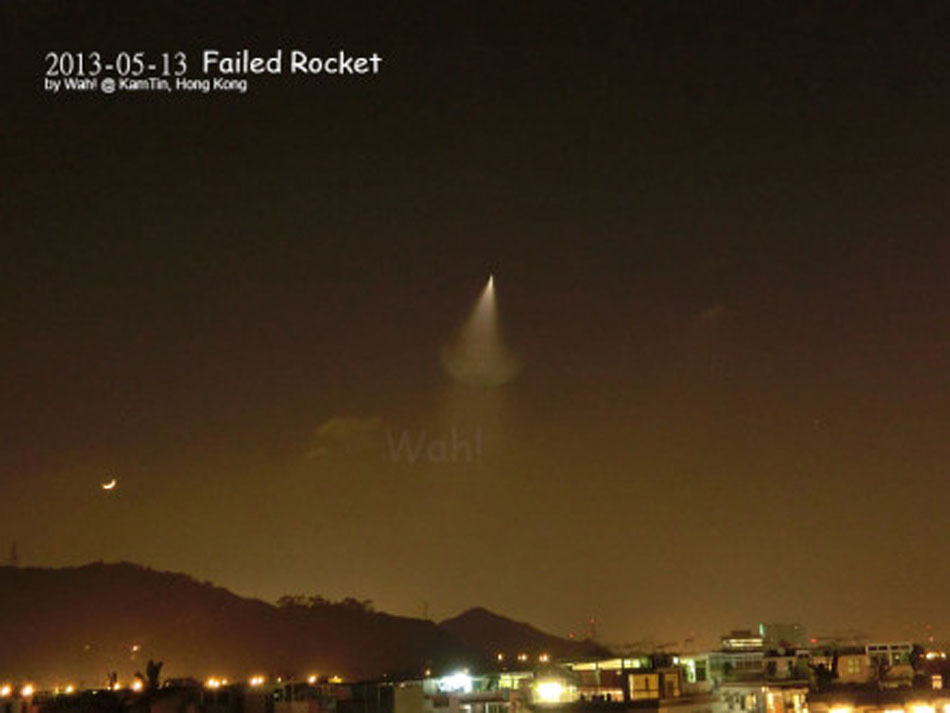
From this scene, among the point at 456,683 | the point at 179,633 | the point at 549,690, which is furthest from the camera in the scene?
the point at 179,633

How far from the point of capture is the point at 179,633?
75062 millimetres

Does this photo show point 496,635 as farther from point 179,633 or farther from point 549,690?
point 549,690

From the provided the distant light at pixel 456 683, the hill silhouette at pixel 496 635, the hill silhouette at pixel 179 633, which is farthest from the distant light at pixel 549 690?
the hill silhouette at pixel 496 635

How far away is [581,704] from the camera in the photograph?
1529cm

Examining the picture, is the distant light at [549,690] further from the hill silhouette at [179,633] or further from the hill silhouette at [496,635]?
the hill silhouette at [496,635]

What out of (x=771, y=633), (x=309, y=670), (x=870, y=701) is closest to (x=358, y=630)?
(x=309, y=670)

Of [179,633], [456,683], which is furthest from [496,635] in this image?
[456,683]

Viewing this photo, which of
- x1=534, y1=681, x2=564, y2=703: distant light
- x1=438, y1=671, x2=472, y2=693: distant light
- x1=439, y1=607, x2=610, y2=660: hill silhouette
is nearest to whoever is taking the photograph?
x1=534, y1=681, x2=564, y2=703: distant light

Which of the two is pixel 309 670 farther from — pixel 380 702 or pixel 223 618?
pixel 380 702

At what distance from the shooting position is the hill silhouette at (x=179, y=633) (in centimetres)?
6688

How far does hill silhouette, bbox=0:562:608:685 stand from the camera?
66.9m

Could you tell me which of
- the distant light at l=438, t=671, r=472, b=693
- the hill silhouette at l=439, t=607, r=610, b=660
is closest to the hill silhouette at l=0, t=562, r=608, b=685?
the hill silhouette at l=439, t=607, r=610, b=660

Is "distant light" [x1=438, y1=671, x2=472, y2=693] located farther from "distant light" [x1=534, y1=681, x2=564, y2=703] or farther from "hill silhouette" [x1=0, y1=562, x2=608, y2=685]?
"hill silhouette" [x1=0, y1=562, x2=608, y2=685]

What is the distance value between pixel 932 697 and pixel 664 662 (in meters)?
7.24
